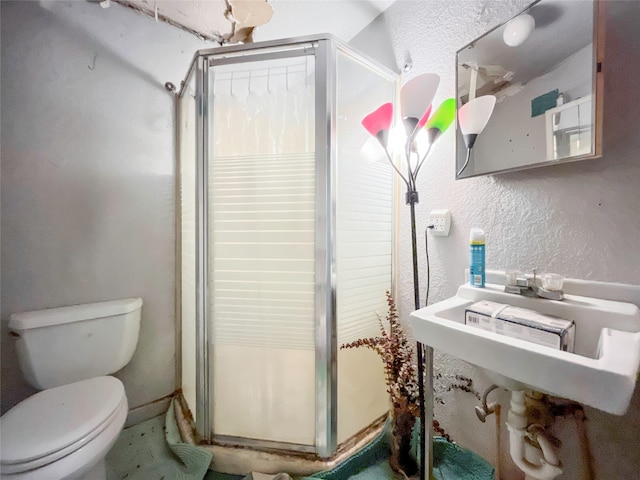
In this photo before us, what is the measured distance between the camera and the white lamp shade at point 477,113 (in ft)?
2.64

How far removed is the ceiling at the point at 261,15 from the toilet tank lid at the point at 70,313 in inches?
57.9

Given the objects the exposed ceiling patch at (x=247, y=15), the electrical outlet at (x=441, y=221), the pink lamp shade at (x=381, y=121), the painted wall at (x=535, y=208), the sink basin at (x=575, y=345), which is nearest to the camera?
the sink basin at (x=575, y=345)

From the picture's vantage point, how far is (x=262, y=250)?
104cm

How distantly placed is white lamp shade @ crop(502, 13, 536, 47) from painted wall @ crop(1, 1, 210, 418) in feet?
5.24

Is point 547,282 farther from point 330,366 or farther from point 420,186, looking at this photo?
point 330,366

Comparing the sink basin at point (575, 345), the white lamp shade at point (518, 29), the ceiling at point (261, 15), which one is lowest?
the sink basin at point (575, 345)

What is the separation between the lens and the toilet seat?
26.8 inches

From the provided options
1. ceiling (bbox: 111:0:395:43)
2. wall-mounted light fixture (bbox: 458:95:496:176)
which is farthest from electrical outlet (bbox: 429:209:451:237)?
ceiling (bbox: 111:0:395:43)

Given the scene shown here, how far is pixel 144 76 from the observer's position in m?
1.33

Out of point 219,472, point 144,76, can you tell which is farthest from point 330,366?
point 144,76

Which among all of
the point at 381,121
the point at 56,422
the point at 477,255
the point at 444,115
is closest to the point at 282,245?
the point at 381,121

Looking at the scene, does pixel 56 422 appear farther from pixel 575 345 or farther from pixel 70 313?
pixel 575 345

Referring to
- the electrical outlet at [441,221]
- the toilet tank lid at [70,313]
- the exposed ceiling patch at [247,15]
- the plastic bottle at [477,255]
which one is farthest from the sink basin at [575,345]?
the exposed ceiling patch at [247,15]

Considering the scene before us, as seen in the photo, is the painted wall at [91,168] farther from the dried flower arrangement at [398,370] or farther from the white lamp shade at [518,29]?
the white lamp shade at [518,29]
